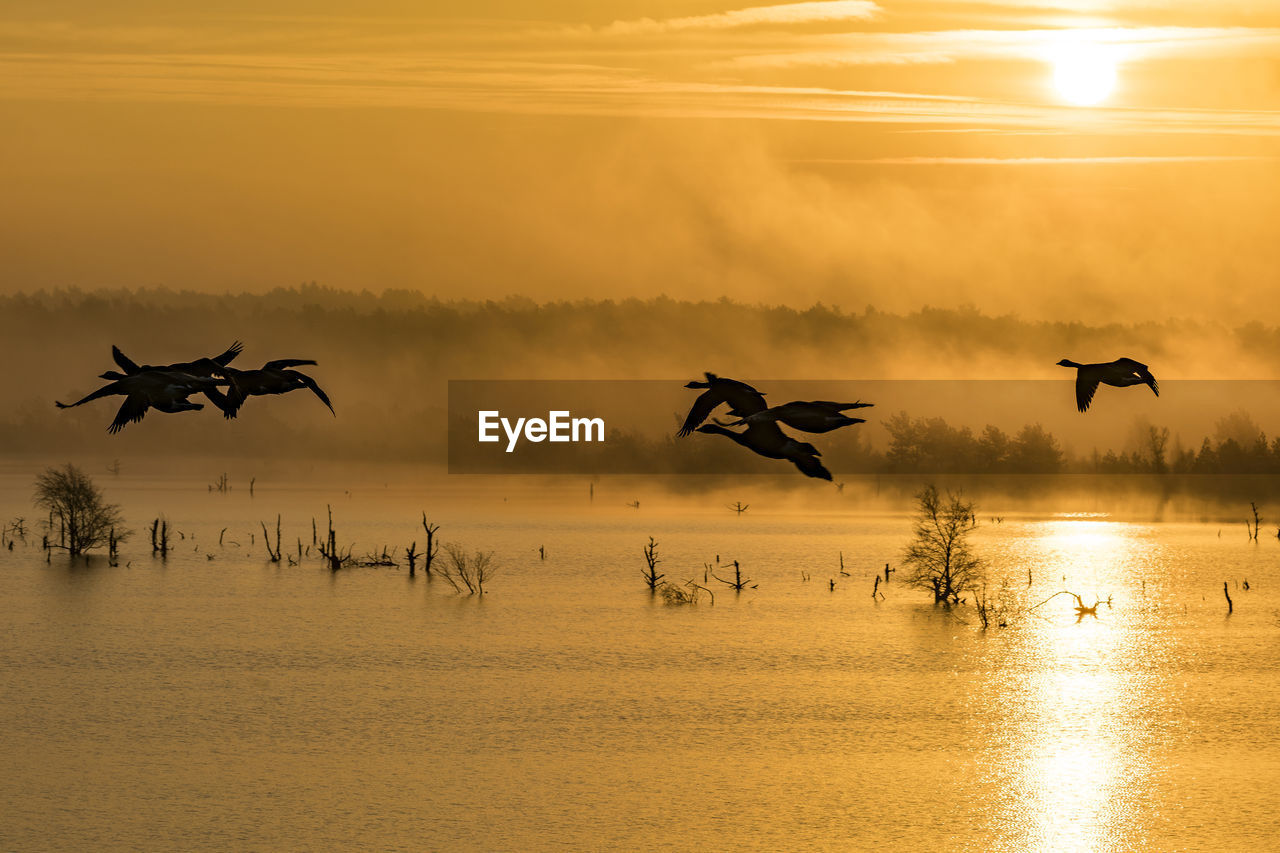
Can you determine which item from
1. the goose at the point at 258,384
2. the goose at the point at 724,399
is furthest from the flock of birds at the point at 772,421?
the goose at the point at 258,384

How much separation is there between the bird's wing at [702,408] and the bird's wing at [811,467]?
7.74ft

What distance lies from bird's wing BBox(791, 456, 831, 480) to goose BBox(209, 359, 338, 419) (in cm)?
395

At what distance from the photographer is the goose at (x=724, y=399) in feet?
36.0

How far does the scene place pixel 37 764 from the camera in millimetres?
194750

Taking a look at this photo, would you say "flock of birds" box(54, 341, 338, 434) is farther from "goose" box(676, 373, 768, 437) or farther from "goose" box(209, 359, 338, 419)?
"goose" box(676, 373, 768, 437)

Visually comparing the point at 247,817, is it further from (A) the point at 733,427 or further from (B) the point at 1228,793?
(A) the point at 733,427

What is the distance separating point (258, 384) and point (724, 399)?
4.12 m

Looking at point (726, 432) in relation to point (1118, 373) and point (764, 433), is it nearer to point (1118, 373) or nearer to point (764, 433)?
point (764, 433)

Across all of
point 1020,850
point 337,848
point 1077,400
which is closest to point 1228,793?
point 1020,850

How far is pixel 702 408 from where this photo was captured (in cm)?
1231

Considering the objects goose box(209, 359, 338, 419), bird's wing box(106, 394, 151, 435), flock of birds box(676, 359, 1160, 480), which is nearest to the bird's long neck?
flock of birds box(676, 359, 1160, 480)

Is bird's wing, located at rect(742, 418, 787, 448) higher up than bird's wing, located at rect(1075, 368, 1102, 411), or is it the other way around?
bird's wing, located at rect(1075, 368, 1102, 411)

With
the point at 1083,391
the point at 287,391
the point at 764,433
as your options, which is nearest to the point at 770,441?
the point at 764,433

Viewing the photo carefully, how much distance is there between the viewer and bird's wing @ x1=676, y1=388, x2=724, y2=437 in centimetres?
1198
